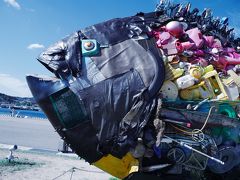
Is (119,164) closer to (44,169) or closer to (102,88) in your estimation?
(102,88)

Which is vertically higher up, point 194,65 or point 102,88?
point 194,65

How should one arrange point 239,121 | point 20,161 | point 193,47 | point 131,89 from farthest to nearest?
point 20,161 < point 193,47 < point 239,121 < point 131,89

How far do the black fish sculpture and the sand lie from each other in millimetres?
4395

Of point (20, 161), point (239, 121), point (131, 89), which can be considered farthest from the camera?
point (20, 161)

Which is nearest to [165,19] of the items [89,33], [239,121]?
[89,33]

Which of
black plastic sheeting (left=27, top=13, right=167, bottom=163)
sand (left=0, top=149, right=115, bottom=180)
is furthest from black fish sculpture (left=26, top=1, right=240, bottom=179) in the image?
sand (left=0, top=149, right=115, bottom=180)

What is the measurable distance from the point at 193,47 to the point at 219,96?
28.2 inches

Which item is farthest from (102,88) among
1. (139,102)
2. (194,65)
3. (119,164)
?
(194,65)

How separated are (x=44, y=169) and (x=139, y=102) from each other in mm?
6016

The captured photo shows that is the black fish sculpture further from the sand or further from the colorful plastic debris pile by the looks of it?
the sand

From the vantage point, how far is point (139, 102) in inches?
144

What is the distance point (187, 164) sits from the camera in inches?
155

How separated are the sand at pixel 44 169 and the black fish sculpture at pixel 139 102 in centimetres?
Result: 439

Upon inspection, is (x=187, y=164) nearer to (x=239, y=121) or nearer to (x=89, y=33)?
(x=239, y=121)
